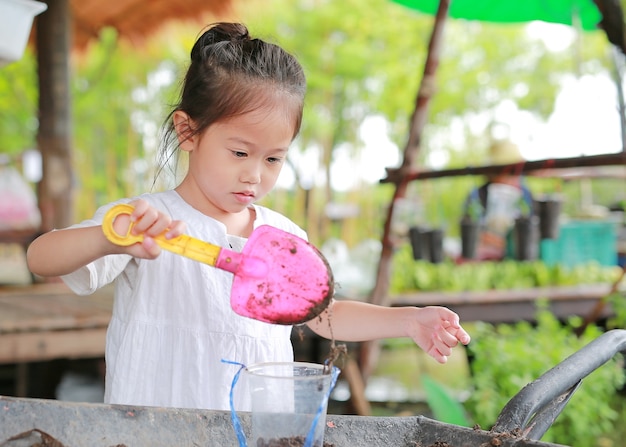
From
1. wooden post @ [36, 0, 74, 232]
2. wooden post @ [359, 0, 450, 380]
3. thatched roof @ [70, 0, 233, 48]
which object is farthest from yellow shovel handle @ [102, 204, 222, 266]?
thatched roof @ [70, 0, 233, 48]

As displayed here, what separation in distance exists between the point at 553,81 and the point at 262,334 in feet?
39.6

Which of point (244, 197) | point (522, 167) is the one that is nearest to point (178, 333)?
point (244, 197)

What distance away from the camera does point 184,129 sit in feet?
4.60

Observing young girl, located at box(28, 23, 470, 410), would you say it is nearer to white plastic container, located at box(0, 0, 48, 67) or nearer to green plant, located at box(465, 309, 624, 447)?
white plastic container, located at box(0, 0, 48, 67)

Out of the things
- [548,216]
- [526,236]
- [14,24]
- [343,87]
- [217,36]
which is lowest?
[526,236]

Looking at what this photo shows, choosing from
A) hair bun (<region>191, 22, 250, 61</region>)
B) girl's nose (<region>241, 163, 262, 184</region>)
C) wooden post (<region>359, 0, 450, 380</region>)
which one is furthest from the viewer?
wooden post (<region>359, 0, 450, 380</region>)

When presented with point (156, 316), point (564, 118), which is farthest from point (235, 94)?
point (564, 118)

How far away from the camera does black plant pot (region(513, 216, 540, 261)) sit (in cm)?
412

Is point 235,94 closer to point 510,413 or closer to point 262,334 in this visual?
point 262,334

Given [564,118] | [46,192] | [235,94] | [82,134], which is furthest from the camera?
[82,134]

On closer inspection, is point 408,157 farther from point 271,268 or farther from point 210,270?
point 271,268

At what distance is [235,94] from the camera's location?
133 centimetres

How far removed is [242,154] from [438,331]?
47cm

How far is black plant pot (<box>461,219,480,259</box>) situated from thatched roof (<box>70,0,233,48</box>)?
225 cm
